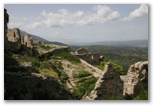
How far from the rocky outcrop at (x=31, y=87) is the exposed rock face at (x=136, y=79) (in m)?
1.73

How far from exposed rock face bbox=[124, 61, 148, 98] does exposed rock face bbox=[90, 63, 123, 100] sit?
0.18 meters

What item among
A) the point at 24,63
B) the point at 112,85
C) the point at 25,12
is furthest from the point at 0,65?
the point at 112,85

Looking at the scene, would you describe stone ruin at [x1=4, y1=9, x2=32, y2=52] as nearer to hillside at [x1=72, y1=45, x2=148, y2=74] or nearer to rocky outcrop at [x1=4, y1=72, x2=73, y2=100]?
rocky outcrop at [x1=4, y1=72, x2=73, y2=100]

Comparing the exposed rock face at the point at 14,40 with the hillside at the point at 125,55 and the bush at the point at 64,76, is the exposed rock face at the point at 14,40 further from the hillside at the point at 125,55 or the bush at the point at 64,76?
the hillside at the point at 125,55

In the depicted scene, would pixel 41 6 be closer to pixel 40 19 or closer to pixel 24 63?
pixel 40 19

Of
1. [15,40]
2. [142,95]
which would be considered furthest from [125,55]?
[142,95]

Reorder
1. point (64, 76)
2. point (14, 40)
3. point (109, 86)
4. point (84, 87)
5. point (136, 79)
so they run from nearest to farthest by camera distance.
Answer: point (136, 79)
point (109, 86)
point (84, 87)
point (64, 76)
point (14, 40)

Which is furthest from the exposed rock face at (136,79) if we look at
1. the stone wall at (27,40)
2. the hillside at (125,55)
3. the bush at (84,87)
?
the stone wall at (27,40)

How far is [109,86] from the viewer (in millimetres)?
8766

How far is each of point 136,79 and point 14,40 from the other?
586 cm

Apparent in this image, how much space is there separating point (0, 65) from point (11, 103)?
107 cm

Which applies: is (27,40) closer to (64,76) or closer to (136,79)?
(64,76)

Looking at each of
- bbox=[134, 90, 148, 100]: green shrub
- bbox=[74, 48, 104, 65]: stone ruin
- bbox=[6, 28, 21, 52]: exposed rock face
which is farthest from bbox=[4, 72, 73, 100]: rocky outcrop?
bbox=[74, 48, 104, 65]: stone ruin

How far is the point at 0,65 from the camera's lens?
910 centimetres
